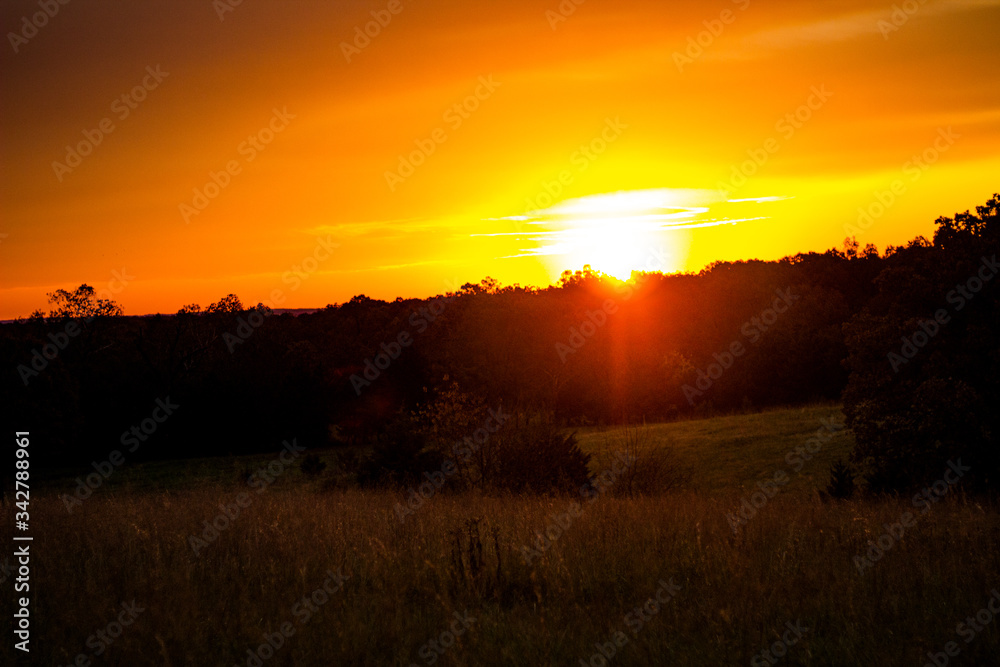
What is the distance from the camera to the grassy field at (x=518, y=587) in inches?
222

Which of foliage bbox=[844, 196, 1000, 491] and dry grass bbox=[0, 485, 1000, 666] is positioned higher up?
foliage bbox=[844, 196, 1000, 491]

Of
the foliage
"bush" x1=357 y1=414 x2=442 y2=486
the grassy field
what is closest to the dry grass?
the grassy field

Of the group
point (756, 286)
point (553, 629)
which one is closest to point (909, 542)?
point (553, 629)

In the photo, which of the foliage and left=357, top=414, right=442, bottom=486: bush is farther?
left=357, top=414, right=442, bottom=486: bush

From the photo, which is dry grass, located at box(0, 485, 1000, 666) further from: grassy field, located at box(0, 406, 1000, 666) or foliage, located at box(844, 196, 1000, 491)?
foliage, located at box(844, 196, 1000, 491)

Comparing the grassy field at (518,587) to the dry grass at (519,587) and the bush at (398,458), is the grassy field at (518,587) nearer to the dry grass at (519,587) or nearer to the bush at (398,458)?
the dry grass at (519,587)

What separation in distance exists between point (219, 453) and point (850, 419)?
4467 centimetres

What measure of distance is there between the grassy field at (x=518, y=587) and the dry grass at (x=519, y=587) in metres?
0.02

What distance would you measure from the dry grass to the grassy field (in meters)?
0.02

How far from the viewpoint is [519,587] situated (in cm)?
705

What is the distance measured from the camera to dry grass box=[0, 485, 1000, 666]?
18.5ft

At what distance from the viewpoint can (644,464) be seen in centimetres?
1748

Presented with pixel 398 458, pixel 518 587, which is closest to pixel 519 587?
pixel 518 587

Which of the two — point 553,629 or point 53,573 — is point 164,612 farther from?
point 553,629
